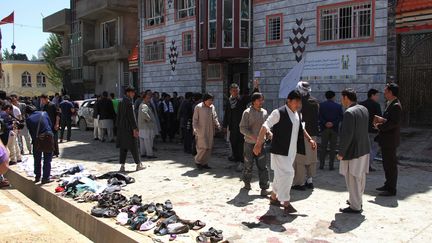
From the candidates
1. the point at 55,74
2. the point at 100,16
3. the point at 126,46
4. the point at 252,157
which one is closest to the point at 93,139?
the point at 252,157

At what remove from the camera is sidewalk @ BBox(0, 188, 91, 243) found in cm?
589

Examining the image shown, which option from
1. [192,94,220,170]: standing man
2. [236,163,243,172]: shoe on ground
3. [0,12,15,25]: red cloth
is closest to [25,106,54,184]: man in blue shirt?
[192,94,220,170]: standing man

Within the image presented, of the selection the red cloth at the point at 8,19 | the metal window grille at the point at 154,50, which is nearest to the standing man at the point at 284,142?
the metal window grille at the point at 154,50

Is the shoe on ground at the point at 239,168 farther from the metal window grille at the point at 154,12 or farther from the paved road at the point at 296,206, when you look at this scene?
the metal window grille at the point at 154,12

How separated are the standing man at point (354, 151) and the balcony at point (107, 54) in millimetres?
23779

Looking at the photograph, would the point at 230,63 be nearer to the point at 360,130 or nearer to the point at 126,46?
the point at 126,46

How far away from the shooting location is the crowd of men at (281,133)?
564 cm

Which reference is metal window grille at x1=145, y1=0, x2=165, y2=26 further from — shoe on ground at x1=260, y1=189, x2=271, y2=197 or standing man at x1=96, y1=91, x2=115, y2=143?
shoe on ground at x1=260, y1=189, x2=271, y2=197

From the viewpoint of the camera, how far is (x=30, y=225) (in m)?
6.43

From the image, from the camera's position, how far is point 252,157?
6.95m

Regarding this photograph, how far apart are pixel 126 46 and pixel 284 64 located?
1494 cm

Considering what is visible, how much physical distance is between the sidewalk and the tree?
39.1 metres

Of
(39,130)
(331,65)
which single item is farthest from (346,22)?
(39,130)

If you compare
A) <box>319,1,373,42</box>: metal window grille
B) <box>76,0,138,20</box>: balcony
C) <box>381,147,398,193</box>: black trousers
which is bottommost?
<box>381,147,398,193</box>: black trousers
